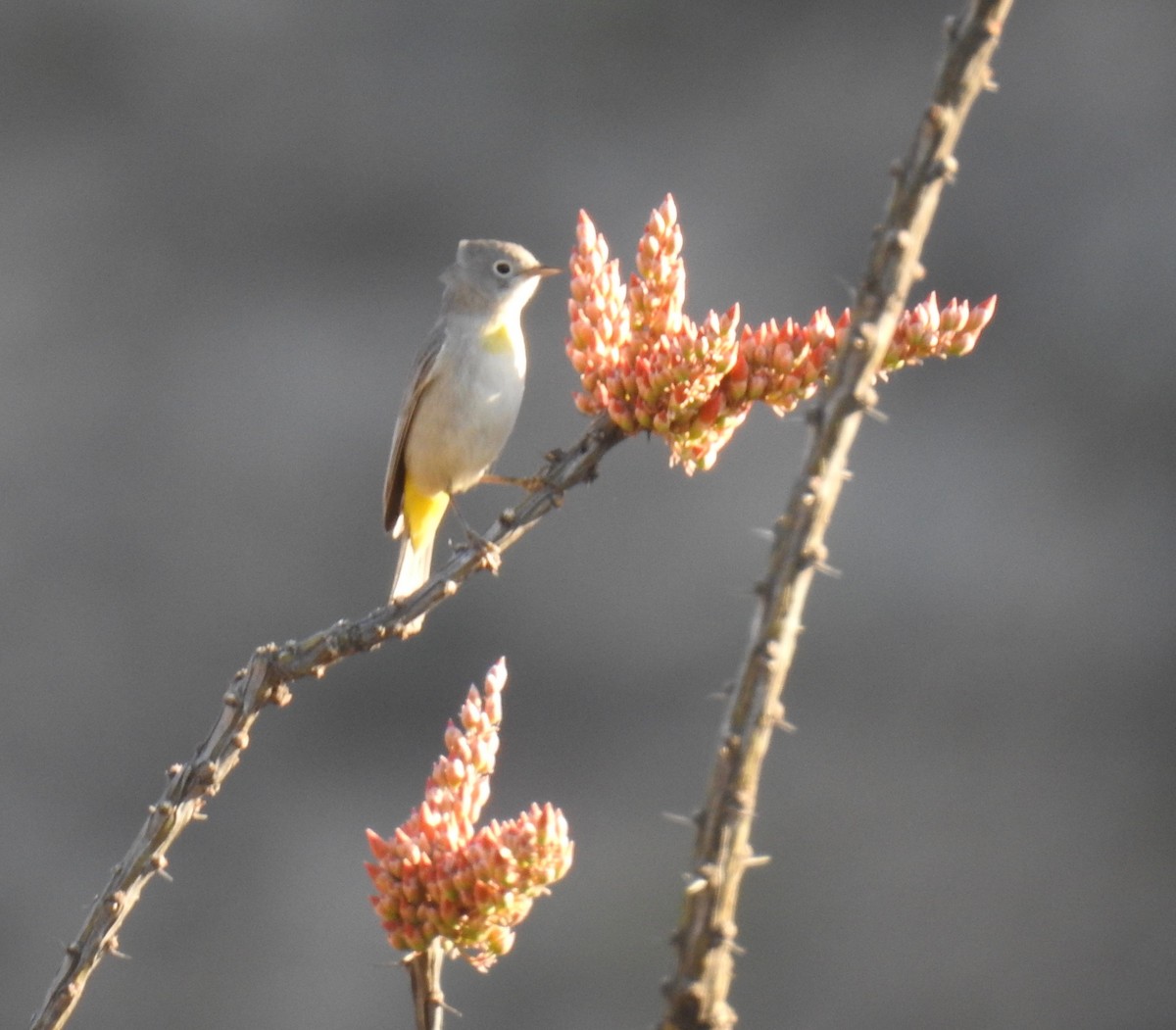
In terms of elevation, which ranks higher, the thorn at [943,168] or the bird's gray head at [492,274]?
the bird's gray head at [492,274]

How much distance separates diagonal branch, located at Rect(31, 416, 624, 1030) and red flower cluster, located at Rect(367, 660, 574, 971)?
0.84 feet

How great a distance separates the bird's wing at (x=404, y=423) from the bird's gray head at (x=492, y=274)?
0.31 ft

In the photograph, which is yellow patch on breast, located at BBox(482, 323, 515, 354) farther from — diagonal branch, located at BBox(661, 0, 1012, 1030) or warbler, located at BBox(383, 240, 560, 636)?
diagonal branch, located at BBox(661, 0, 1012, 1030)

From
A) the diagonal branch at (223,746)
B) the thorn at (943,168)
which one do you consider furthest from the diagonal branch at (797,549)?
the diagonal branch at (223,746)

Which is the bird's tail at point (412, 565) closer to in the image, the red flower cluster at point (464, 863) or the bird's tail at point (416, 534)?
the bird's tail at point (416, 534)

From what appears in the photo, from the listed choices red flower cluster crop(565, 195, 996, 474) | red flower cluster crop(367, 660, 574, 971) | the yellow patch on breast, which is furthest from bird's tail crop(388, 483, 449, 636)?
red flower cluster crop(367, 660, 574, 971)

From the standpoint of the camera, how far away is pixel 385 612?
1.62 m

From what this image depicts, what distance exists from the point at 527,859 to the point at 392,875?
0.12 m

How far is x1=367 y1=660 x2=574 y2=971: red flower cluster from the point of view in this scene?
1.19 metres

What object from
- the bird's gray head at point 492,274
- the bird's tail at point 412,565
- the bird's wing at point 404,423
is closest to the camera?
→ the bird's wing at point 404,423

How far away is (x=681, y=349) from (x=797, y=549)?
44cm

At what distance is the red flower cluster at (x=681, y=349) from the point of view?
1.44 m

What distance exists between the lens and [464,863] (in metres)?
1.22

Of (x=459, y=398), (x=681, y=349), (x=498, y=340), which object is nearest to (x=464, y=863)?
(x=681, y=349)
